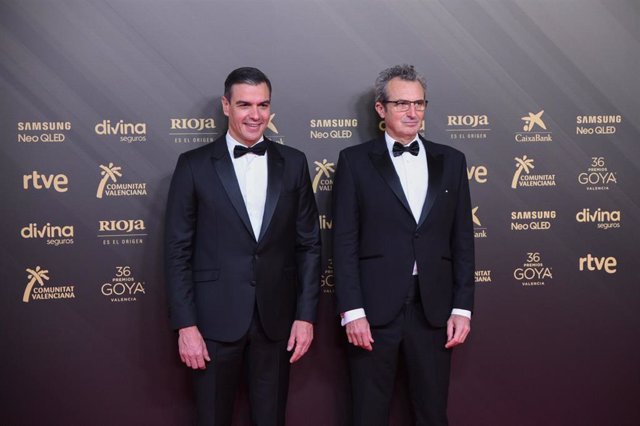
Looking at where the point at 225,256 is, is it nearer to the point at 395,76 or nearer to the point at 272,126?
the point at 272,126

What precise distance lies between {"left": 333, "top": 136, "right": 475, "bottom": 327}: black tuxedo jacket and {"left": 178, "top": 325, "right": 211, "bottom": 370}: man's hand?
0.57m

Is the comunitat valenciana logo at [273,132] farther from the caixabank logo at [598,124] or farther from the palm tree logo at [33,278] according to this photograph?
the caixabank logo at [598,124]

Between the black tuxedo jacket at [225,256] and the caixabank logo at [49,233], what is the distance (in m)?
0.73

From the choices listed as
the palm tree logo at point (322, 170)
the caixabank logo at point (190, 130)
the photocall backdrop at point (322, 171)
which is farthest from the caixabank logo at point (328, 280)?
the caixabank logo at point (190, 130)

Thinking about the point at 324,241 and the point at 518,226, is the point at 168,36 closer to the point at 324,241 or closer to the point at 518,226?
the point at 324,241

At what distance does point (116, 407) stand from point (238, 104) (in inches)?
62.3

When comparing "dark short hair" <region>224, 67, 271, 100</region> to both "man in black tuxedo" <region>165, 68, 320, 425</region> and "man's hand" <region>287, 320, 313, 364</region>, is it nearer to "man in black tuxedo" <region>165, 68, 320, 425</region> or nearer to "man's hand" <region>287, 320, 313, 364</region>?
"man in black tuxedo" <region>165, 68, 320, 425</region>

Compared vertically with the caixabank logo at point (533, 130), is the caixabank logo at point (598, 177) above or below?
below

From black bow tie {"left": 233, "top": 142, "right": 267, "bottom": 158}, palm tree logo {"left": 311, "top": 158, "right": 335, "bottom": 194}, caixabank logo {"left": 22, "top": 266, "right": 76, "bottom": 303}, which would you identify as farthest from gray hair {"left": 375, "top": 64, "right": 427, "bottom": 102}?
caixabank logo {"left": 22, "top": 266, "right": 76, "bottom": 303}

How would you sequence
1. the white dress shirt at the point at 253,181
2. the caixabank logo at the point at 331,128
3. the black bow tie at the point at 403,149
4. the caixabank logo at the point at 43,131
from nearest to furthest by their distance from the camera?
1. the white dress shirt at the point at 253,181
2. the black bow tie at the point at 403,149
3. the caixabank logo at the point at 43,131
4. the caixabank logo at the point at 331,128

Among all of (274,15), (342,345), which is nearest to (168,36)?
(274,15)

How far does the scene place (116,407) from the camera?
9.61 ft

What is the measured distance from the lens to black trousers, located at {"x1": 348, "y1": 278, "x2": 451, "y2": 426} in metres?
2.49

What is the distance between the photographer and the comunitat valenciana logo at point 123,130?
2.87 m
